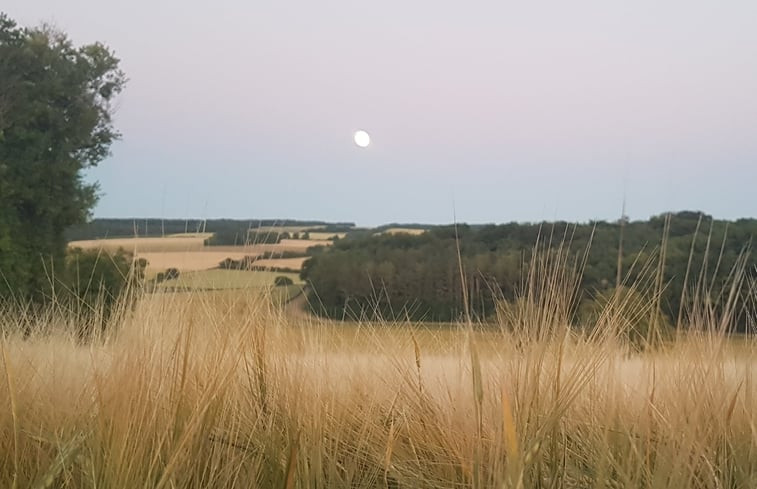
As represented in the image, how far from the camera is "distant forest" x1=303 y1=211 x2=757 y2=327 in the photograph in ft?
8.52

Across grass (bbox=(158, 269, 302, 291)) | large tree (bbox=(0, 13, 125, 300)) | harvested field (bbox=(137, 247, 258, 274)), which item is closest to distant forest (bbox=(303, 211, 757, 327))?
grass (bbox=(158, 269, 302, 291))

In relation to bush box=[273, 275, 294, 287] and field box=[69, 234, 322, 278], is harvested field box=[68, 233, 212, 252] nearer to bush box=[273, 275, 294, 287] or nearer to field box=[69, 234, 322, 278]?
field box=[69, 234, 322, 278]

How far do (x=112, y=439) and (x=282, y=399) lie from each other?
53 centimetres

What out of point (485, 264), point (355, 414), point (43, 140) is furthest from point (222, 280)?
point (43, 140)

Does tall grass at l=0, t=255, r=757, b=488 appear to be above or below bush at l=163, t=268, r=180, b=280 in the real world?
below

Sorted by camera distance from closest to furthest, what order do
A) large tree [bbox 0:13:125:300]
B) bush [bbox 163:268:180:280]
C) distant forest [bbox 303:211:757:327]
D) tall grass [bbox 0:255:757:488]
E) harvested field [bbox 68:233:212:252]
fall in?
tall grass [bbox 0:255:757:488], harvested field [bbox 68:233:212:252], bush [bbox 163:268:180:280], distant forest [bbox 303:211:757:327], large tree [bbox 0:13:125:300]

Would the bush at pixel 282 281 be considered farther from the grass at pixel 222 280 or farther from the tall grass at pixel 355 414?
the tall grass at pixel 355 414

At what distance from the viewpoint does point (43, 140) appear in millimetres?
11633

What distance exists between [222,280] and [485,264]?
2194 mm

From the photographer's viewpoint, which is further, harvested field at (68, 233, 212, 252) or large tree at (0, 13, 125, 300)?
large tree at (0, 13, 125, 300)

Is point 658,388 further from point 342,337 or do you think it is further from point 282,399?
point 342,337

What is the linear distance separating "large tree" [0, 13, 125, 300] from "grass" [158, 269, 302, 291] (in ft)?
30.5

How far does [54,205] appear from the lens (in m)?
11.4

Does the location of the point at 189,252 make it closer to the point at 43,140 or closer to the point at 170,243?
the point at 170,243
